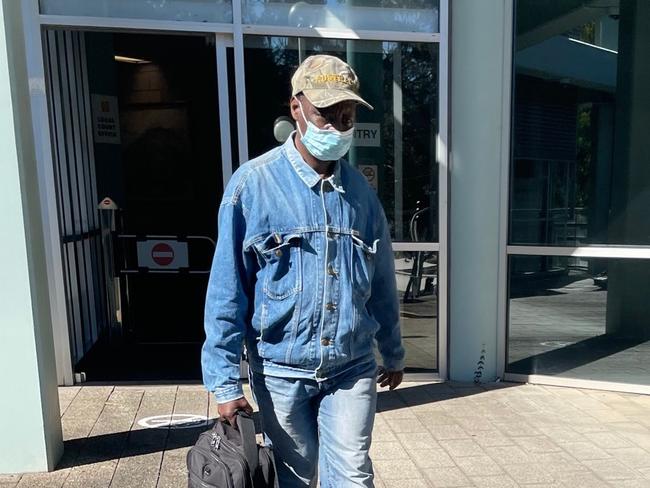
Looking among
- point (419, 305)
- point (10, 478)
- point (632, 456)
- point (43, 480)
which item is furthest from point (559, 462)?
point (10, 478)

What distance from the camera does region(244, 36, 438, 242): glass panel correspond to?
14.1 feet

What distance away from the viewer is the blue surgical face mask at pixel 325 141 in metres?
1.90

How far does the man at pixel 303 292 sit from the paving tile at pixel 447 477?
1.26 meters

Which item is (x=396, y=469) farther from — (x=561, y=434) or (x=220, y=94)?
(x=220, y=94)

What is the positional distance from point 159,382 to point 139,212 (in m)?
2.60

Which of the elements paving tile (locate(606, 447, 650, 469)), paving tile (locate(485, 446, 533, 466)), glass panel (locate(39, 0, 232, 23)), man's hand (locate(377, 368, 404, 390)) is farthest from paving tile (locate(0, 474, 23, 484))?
paving tile (locate(606, 447, 650, 469))

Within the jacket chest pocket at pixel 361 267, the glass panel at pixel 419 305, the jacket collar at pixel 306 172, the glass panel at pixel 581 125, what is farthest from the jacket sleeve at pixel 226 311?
the glass panel at pixel 581 125

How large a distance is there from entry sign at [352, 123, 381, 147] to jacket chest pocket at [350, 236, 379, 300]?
257 cm

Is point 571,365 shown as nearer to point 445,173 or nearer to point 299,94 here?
point 445,173

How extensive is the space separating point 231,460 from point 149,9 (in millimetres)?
3423

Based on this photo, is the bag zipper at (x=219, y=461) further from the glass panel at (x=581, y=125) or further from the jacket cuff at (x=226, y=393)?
the glass panel at (x=581, y=125)

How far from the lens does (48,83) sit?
14.1 feet

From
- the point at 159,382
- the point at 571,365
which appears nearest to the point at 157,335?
the point at 159,382

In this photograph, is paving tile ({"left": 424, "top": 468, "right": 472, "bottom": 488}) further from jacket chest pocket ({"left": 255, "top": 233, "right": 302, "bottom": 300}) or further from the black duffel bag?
jacket chest pocket ({"left": 255, "top": 233, "right": 302, "bottom": 300})
